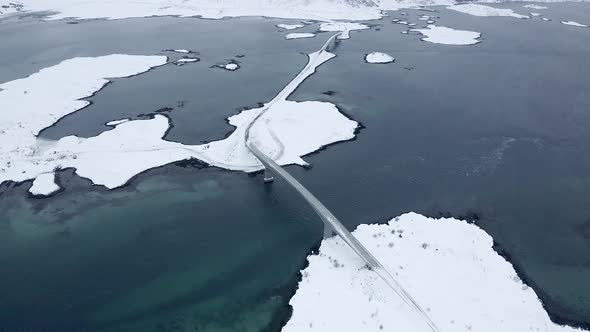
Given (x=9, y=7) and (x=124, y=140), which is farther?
(x=9, y=7)

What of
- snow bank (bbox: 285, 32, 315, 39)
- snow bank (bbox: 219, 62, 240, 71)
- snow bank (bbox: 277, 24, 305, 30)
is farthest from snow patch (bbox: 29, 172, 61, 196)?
snow bank (bbox: 277, 24, 305, 30)

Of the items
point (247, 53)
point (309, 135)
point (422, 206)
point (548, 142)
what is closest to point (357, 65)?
point (247, 53)

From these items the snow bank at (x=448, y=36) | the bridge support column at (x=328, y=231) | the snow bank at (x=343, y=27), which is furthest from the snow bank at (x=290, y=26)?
the bridge support column at (x=328, y=231)

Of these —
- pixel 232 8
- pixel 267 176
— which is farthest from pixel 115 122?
pixel 232 8

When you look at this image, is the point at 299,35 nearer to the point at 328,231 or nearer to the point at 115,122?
the point at 115,122

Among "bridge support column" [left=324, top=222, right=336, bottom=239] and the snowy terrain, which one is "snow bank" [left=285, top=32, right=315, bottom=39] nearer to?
the snowy terrain

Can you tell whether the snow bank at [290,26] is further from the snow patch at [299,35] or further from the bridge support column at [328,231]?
A: the bridge support column at [328,231]
